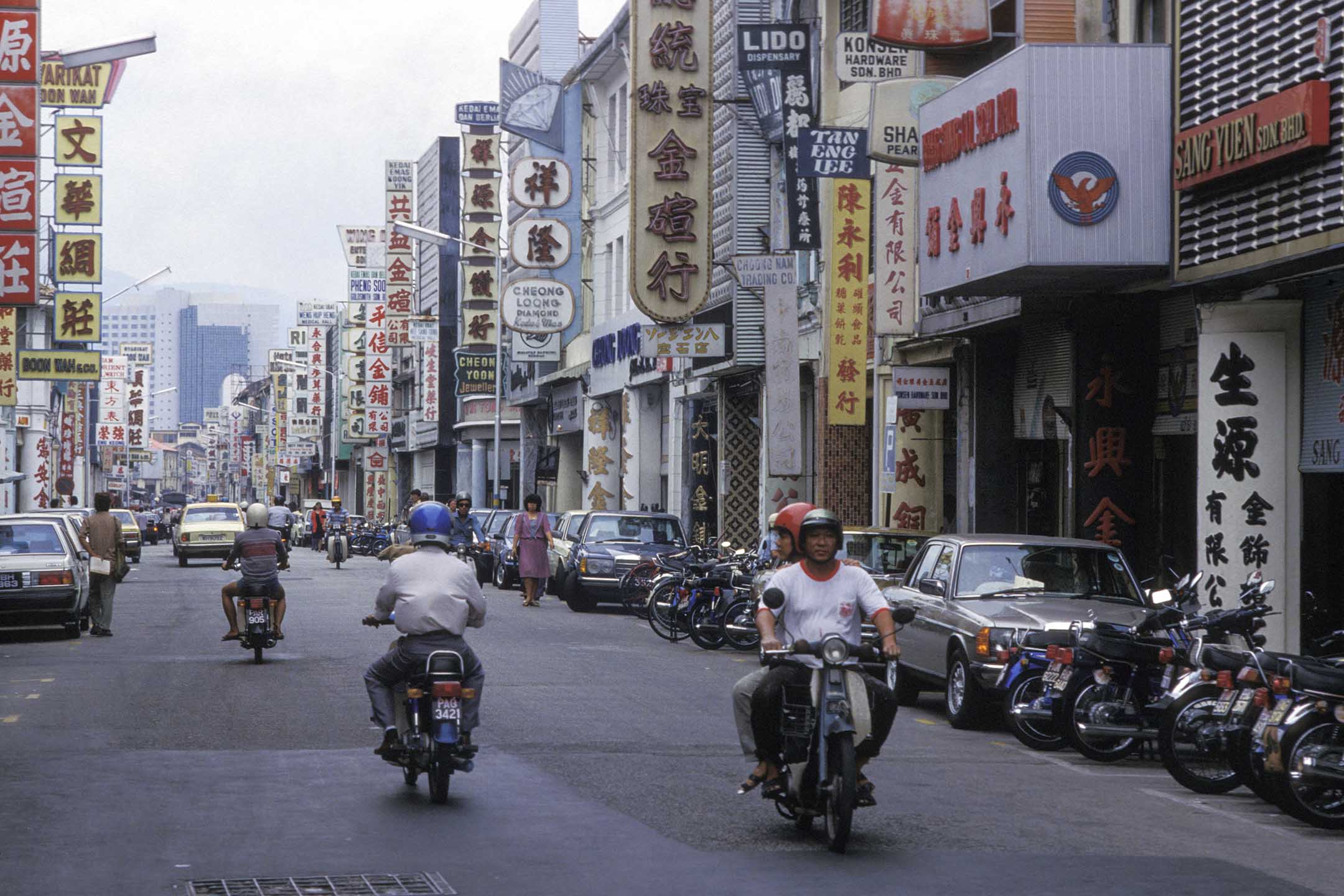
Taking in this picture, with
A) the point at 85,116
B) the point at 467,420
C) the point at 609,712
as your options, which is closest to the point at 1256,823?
the point at 609,712

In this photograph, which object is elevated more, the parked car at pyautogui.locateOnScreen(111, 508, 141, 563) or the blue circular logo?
the blue circular logo

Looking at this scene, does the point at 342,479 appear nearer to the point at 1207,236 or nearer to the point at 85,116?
the point at 85,116

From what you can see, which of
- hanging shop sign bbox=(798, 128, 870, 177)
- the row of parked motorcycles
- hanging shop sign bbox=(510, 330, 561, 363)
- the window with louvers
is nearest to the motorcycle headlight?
the row of parked motorcycles

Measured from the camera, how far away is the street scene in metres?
9.81

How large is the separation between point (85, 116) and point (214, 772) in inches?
1528

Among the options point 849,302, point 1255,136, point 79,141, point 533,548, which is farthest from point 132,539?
point 1255,136

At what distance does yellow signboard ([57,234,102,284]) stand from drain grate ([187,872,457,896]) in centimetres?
3846

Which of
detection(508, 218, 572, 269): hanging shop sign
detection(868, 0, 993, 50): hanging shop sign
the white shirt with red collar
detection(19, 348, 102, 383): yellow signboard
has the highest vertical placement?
detection(508, 218, 572, 269): hanging shop sign

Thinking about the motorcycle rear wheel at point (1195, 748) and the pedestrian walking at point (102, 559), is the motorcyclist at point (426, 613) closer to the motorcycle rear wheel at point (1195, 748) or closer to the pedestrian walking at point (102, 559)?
the motorcycle rear wheel at point (1195, 748)

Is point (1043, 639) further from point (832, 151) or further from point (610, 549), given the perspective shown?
point (610, 549)

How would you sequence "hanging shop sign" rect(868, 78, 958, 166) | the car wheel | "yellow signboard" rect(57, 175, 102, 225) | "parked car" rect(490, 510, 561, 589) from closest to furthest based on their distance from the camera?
1. the car wheel
2. "hanging shop sign" rect(868, 78, 958, 166)
3. "parked car" rect(490, 510, 561, 589)
4. "yellow signboard" rect(57, 175, 102, 225)

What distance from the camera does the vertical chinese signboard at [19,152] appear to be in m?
29.1

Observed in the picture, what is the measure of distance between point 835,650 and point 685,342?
2811 centimetres

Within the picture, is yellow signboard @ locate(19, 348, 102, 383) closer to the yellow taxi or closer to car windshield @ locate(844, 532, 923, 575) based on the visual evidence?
the yellow taxi
